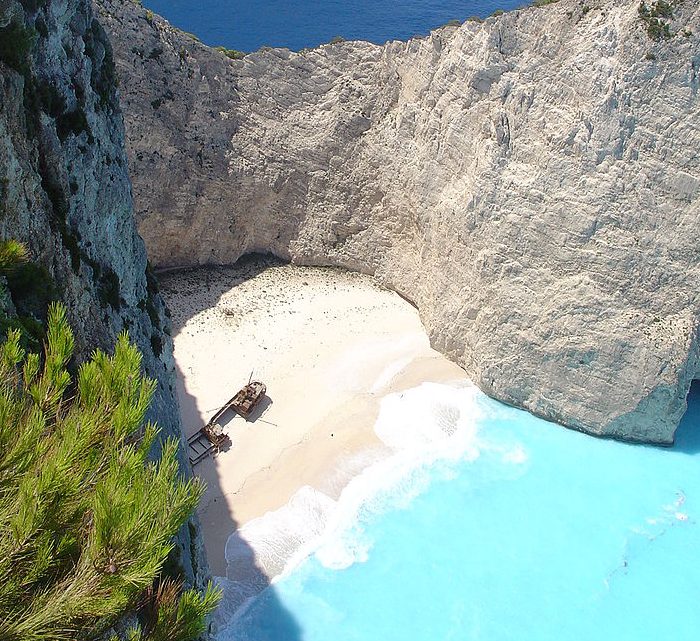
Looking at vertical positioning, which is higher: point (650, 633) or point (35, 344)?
point (35, 344)

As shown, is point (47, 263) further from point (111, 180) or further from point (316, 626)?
point (316, 626)

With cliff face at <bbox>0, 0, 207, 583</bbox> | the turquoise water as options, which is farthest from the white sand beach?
cliff face at <bbox>0, 0, 207, 583</bbox>

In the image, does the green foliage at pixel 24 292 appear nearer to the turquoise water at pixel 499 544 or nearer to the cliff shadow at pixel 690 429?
the turquoise water at pixel 499 544

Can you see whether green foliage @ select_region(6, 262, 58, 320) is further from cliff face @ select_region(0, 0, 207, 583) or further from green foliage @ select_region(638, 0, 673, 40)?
green foliage @ select_region(638, 0, 673, 40)

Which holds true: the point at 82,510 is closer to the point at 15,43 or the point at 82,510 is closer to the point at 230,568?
the point at 15,43

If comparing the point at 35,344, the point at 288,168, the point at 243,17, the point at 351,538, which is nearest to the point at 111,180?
the point at 35,344

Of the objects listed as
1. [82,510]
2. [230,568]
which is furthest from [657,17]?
[82,510]
